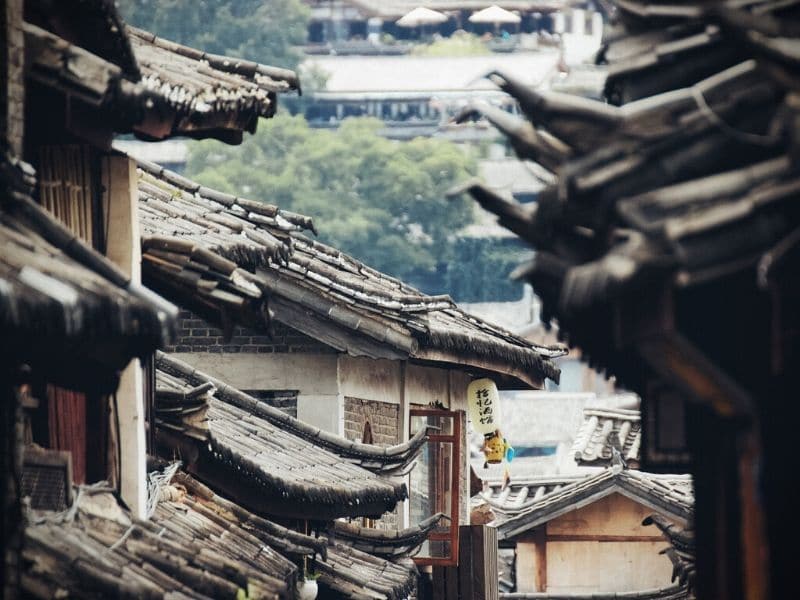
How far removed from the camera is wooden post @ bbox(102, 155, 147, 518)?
1731cm

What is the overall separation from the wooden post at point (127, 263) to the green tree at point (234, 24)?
114 m

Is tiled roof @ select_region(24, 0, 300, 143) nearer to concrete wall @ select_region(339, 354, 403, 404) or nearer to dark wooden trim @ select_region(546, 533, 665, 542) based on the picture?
concrete wall @ select_region(339, 354, 403, 404)

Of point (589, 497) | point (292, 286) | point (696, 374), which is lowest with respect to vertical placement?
point (589, 497)

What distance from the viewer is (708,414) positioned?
12023 mm

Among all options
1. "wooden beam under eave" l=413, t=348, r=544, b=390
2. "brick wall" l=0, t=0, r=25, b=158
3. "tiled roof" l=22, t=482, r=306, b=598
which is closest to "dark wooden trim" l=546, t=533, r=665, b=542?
"wooden beam under eave" l=413, t=348, r=544, b=390

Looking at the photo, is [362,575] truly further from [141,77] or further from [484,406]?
[141,77]

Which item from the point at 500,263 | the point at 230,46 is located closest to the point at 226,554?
the point at 500,263

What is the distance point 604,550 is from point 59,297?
91.7 ft

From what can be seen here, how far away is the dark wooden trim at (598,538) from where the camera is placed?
3847 centimetres

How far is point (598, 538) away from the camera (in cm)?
3878

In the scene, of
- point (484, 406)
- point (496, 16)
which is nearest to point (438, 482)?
point (484, 406)

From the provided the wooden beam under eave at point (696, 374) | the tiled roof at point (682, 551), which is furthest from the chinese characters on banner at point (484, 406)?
the wooden beam under eave at point (696, 374)

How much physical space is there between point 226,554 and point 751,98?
9.14 meters

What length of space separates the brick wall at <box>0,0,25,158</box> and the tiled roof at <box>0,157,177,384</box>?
512mm
